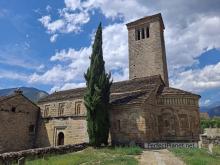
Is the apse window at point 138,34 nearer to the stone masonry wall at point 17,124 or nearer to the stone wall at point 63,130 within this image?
the stone wall at point 63,130

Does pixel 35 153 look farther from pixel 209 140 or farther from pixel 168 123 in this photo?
pixel 168 123

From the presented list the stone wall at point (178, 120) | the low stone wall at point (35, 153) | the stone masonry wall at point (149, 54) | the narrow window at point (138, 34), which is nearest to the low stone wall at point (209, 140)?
the stone wall at point (178, 120)

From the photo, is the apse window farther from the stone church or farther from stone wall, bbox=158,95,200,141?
stone wall, bbox=158,95,200,141

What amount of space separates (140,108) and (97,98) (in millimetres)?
4233

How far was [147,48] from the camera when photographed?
120ft

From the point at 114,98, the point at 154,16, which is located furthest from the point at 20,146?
the point at 154,16

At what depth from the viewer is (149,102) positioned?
75.8 feet

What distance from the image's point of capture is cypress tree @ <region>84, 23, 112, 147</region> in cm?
2252

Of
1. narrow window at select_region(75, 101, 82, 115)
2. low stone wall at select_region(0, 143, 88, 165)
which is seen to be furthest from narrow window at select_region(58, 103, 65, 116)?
low stone wall at select_region(0, 143, 88, 165)

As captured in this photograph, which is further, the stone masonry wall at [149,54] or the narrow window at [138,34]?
the narrow window at [138,34]

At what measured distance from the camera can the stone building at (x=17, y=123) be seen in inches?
1086

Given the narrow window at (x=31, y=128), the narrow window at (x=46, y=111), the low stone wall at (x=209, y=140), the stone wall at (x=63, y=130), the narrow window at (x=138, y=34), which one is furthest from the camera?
the narrow window at (x=138, y=34)

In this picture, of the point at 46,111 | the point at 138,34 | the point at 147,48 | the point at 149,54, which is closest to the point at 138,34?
the point at 138,34

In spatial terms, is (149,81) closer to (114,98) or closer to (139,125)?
(114,98)
